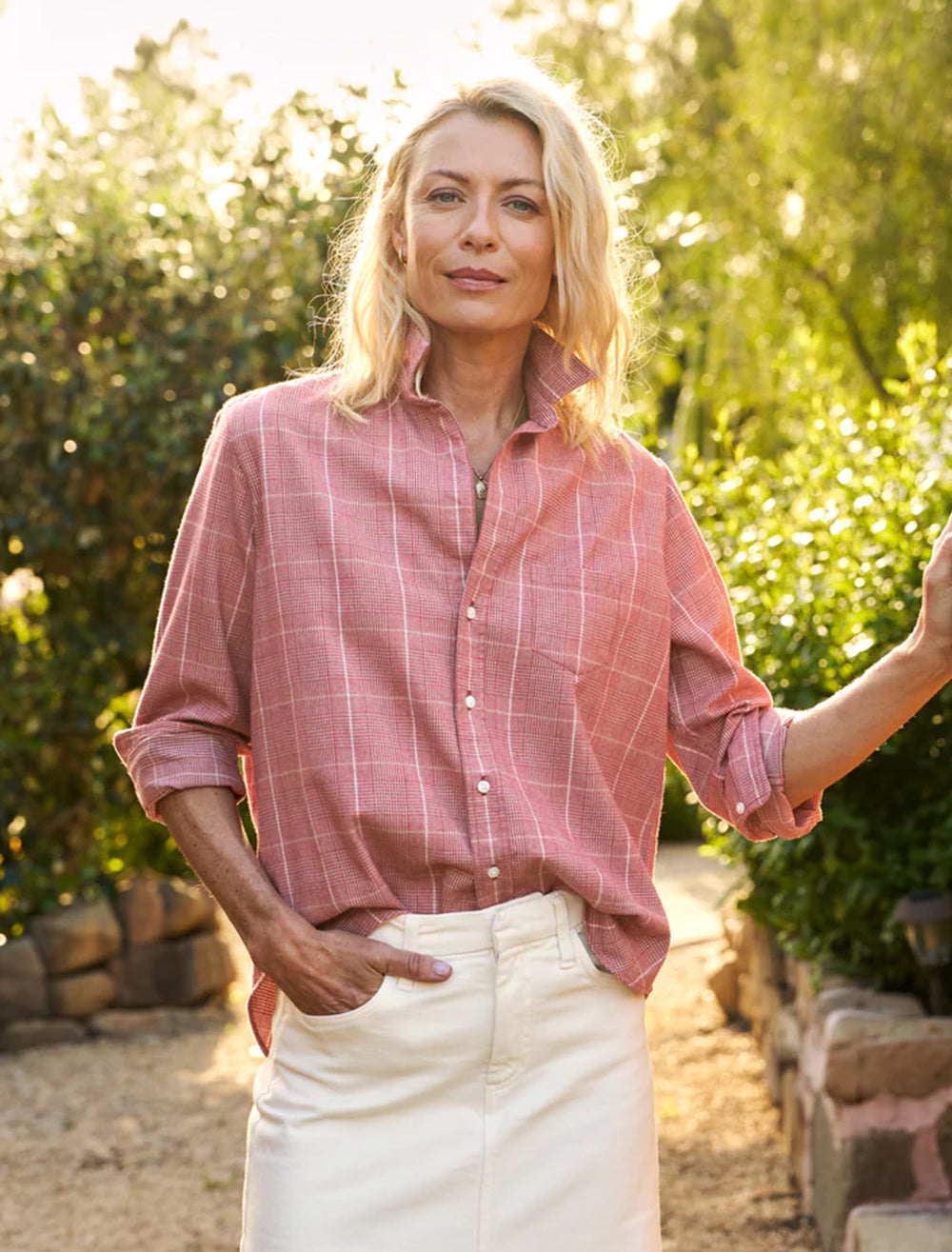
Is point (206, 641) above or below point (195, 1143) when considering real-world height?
above

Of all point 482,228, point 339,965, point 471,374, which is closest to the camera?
point 339,965

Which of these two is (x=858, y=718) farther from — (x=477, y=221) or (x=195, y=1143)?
(x=195, y=1143)

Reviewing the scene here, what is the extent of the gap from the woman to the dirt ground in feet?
7.00

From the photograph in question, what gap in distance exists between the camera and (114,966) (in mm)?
5578

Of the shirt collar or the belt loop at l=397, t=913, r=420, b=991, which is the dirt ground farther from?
the shirt collar

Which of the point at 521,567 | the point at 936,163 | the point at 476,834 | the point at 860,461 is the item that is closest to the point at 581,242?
the point at 521,567

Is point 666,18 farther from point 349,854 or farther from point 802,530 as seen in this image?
point 349,854

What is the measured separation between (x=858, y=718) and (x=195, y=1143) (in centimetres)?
319

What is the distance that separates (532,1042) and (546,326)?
86cm

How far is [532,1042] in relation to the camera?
5.67 feet

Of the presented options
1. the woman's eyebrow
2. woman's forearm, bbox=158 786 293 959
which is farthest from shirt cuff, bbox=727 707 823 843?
the woman's eyebrow

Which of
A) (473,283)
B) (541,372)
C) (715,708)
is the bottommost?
(715,708)

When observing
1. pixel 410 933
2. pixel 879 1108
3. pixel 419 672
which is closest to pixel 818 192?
pixel 879 1108

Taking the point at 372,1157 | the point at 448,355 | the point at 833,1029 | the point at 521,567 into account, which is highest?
the point at 448,355
